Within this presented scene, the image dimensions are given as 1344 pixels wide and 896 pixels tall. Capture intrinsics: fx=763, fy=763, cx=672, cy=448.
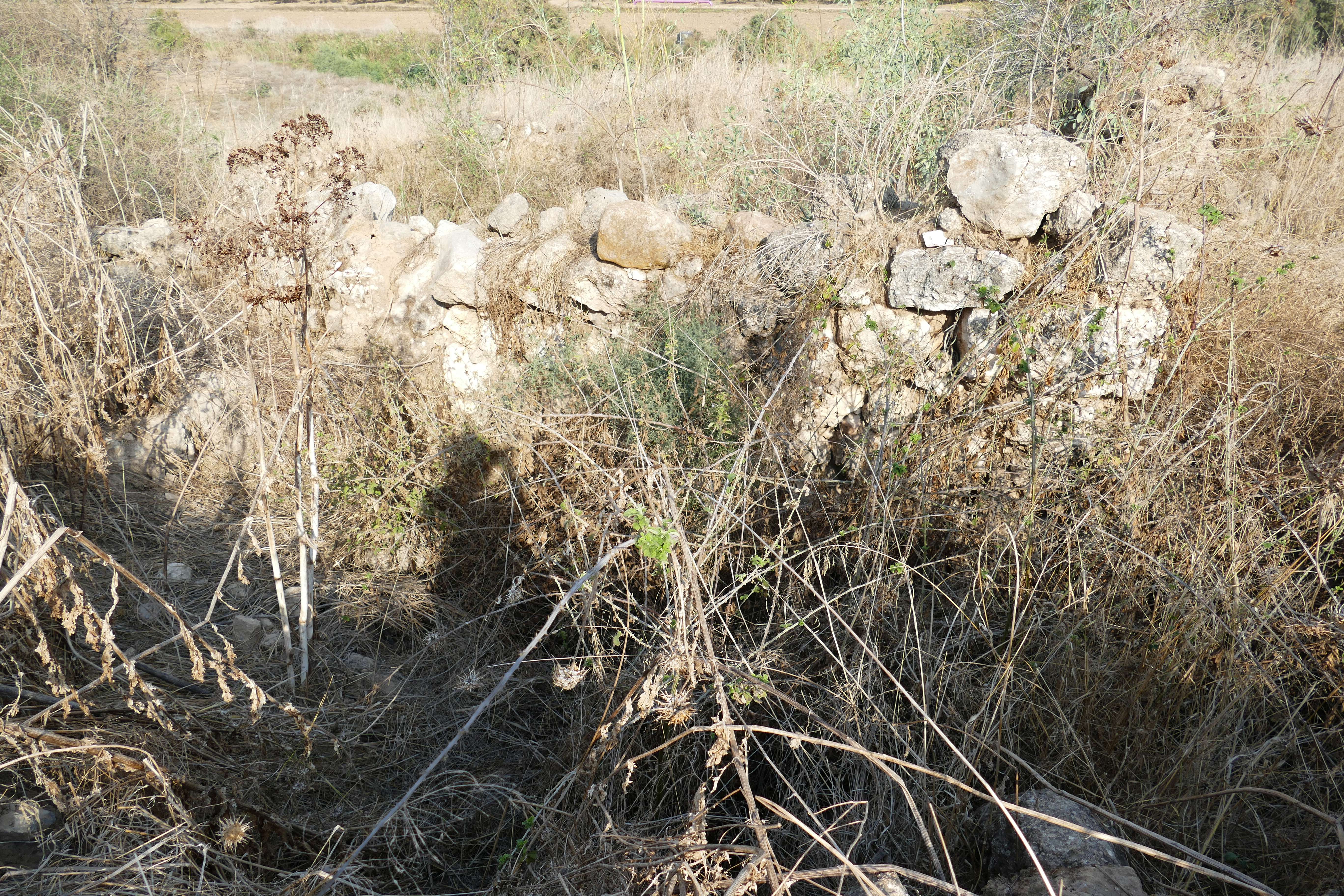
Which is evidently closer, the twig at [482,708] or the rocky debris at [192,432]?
the twig at [482,708]

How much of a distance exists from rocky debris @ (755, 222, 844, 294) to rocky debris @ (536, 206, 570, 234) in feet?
4.51

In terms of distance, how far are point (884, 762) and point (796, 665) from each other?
1.35 feet

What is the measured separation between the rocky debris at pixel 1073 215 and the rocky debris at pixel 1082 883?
2.47m

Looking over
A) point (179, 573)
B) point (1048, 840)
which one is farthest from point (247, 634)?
point (1048, 840)

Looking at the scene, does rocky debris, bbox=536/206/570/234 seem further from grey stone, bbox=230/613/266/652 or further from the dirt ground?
grey stone, bbox=230/613/266/652

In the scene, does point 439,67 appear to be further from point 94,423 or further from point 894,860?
point 894,860

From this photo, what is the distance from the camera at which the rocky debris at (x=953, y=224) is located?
336cm

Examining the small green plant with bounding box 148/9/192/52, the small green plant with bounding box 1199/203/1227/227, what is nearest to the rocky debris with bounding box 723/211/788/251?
the small green plant with bounding box 1199/203/1227/227

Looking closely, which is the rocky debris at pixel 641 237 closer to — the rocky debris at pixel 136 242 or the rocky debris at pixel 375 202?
the rocky debris at pixel 375 202

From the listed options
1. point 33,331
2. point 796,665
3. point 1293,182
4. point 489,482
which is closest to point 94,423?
point 33,331

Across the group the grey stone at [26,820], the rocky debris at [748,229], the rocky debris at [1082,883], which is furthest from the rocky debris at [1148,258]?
the grey stone at [26,820]

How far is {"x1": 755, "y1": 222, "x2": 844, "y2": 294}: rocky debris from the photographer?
3.48 m

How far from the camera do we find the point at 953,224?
3.36 m

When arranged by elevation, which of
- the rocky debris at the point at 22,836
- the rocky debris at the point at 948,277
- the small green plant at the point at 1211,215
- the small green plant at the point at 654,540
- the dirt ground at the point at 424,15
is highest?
the dirt ground at the point at 424,15
